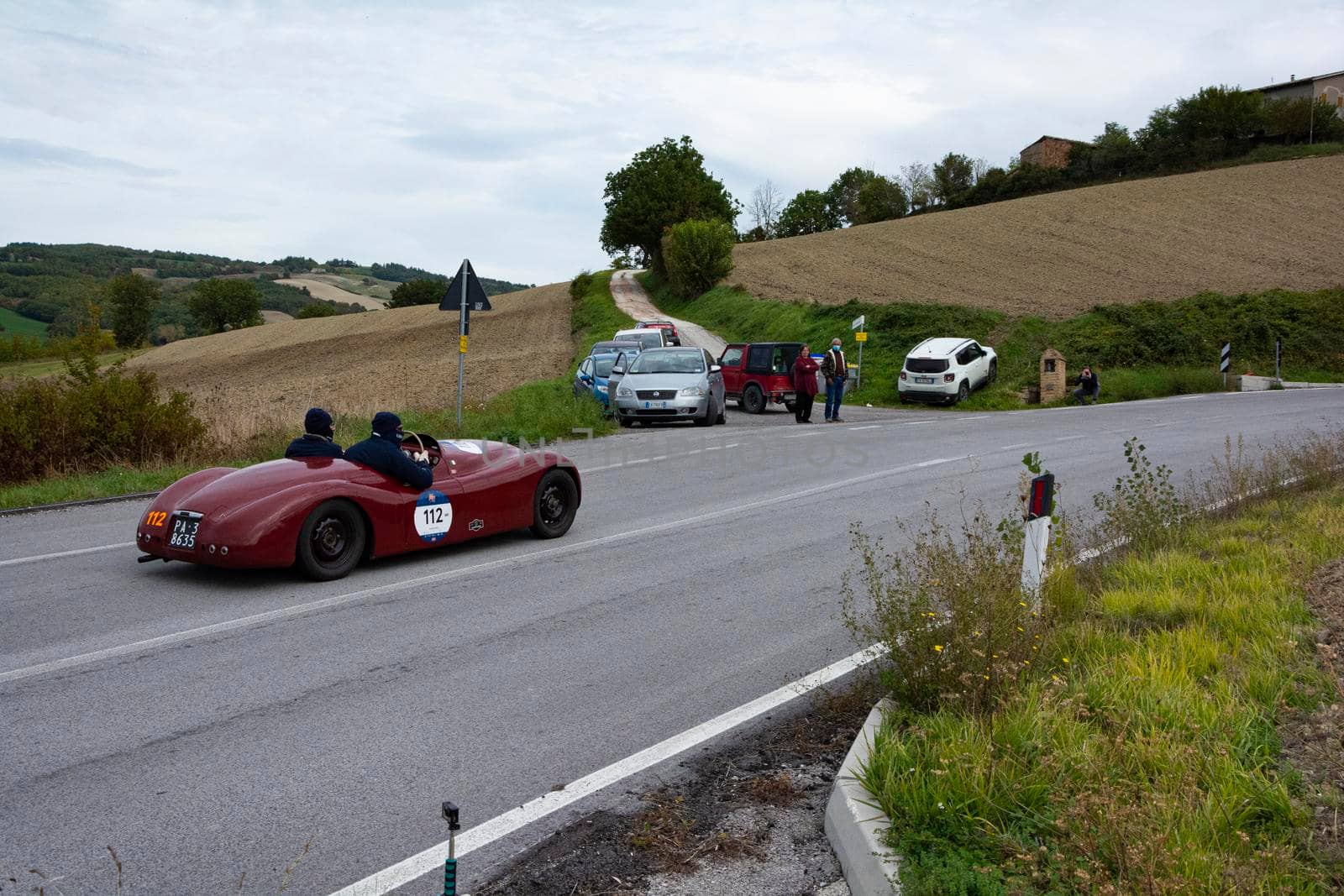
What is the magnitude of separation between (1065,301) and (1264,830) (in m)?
43.9

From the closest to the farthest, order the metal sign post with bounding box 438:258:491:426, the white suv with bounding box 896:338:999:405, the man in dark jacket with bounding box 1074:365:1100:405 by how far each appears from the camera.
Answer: the metal sign post with bounding box 438:258:491:426, the man in dark jacket with bounding box 1074:365:1100:405, the white suv with bounding box 896:338:999:405

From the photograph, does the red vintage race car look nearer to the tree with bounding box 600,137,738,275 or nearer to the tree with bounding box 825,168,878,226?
the tree with bounding box 600,137,738,275

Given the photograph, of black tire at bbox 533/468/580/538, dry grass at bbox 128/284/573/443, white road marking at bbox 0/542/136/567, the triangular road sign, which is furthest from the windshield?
white road marking at bbox 0/542/136/567

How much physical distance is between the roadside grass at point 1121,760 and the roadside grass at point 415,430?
10.2 metres

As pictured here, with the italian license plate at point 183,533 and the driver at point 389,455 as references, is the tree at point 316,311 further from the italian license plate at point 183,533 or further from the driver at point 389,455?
the italian license plate at point 183,533

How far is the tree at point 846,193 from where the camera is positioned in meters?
139

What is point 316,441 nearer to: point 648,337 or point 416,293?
point 648,337

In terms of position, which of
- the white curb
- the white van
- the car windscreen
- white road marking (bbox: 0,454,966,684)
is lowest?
the white curb

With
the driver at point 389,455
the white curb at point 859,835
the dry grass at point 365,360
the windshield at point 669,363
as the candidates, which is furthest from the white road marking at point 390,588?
the windshield at point 669,363

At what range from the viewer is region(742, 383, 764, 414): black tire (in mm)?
27969

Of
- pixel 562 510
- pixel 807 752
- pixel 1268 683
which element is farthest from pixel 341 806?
pixel 562 510

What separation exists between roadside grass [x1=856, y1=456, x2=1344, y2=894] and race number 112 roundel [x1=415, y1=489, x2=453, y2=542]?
170 inches

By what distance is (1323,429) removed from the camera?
1800 cm

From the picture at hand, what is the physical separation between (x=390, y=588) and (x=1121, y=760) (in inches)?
210
